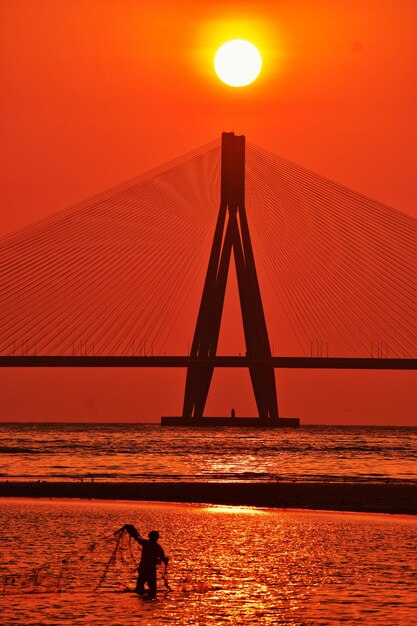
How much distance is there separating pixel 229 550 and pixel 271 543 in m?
1.21

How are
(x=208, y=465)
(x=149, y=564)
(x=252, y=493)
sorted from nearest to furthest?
1. (x=149, y=564)
2. (x=252, y=493)
3. (x=208, y=465)

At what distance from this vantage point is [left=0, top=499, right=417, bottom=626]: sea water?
50.4 feet

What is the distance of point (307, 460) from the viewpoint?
59.3 m

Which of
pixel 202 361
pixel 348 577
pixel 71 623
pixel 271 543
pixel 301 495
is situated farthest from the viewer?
pixel 202 361

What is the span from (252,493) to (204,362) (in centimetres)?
4873

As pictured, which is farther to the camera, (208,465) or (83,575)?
(208,465)

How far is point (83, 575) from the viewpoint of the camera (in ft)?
59.1

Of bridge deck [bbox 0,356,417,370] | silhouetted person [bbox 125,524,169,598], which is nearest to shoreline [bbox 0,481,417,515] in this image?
silhouetted person [bbox 125,524,169,598]

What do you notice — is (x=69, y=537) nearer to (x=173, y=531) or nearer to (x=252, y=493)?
(x=173, y=531)

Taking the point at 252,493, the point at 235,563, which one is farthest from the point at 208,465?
the point at 235,563

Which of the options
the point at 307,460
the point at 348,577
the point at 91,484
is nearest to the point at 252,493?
the point at 91,484

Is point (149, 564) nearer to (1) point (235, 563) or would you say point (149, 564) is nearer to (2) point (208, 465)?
(1) point (235, 563)

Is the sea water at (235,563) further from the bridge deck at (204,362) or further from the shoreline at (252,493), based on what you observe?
the bridge deck at (204,362)

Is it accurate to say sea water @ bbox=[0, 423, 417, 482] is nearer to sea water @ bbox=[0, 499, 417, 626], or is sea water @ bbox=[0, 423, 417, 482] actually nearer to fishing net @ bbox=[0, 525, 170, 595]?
sea water @ bbox=[0, 499, 417, 626]
